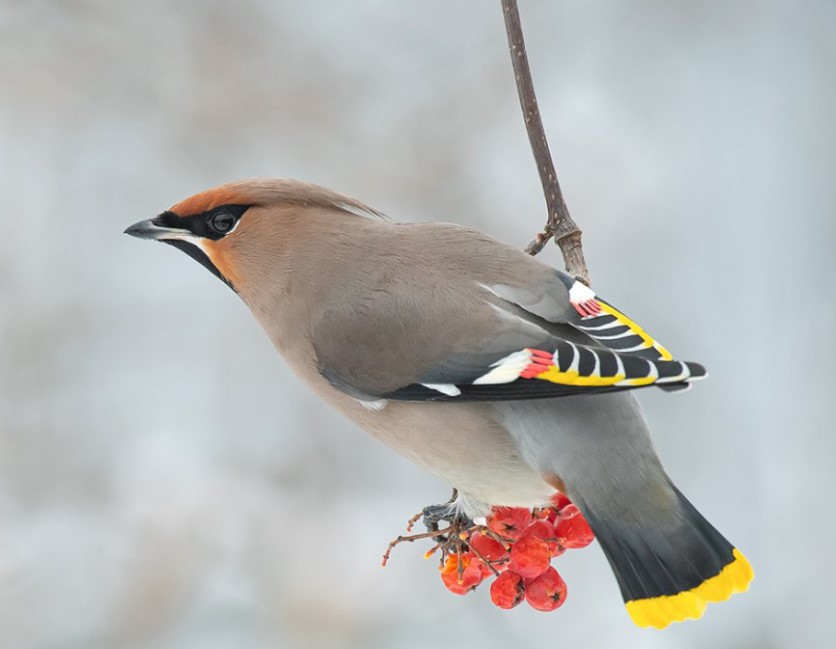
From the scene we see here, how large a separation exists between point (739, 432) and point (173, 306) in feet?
6.16

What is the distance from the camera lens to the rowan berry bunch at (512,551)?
2268 mm

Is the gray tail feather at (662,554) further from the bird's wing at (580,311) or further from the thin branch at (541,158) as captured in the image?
the thin branch at (541,158)

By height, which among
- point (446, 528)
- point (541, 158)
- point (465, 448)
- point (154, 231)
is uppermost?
point (541, 158)

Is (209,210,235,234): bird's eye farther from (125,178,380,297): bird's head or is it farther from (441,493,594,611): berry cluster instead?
(441,493,594,611): berry cluster

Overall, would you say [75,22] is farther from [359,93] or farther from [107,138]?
[359,93]

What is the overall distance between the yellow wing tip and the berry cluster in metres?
0.26

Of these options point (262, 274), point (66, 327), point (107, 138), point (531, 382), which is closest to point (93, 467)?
point (66, 327)

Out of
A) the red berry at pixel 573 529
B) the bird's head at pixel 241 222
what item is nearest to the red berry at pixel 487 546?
the red berry at pixel 573 529

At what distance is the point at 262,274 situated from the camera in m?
2.36

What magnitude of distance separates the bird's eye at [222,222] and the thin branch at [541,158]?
0.62 m

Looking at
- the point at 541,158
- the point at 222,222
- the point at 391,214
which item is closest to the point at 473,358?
the point at 541,158

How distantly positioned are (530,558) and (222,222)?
2.96ft

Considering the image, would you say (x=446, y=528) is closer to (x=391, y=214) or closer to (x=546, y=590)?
(x=546, y=590)

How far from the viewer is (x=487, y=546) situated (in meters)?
2.32
